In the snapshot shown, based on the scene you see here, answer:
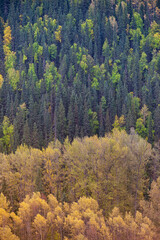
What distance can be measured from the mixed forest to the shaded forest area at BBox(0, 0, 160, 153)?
1.38 ft

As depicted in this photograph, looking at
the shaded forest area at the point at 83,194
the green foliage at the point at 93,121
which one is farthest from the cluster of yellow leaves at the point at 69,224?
the green foliage at the point at 93,121

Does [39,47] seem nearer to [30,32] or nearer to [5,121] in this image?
[30,32]

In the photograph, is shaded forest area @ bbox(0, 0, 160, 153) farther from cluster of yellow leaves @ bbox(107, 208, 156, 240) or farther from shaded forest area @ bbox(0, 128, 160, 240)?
cluster of yellow leaves @ bbox(107, 208, 156, 240)

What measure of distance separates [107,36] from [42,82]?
43774 mm

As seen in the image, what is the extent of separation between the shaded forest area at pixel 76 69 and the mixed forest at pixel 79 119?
420mm

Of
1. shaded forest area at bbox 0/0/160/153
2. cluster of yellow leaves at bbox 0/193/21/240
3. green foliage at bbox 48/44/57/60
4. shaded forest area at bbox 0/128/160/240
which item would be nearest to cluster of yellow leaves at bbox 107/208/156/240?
shaded forest area at bbox 0/128/160/240

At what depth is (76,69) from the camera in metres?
133

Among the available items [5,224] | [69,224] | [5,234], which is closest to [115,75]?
[69,224]

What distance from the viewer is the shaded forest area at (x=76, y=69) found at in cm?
9856

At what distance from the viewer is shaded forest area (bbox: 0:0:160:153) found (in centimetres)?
9856

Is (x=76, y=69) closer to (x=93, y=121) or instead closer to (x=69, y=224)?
(x=93, y=121)

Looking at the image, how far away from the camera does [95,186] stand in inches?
1954

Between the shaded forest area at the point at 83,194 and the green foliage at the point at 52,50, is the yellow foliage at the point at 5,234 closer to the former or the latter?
the shaded forest area at the point at 83,194

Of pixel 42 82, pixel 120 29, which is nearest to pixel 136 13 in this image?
pixel 120 29
